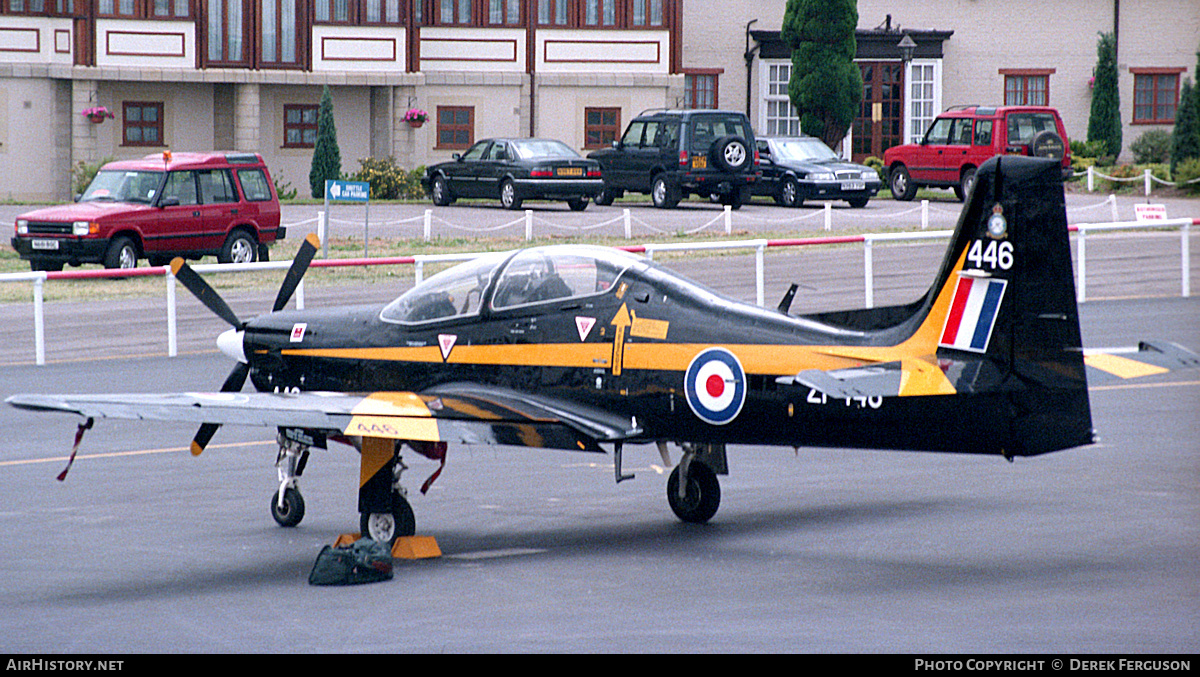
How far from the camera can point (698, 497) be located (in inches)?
454

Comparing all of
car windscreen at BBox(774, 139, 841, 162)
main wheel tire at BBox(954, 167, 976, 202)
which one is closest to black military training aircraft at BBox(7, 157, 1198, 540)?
main wheel tire at BBox(954, 167, 976, 202)

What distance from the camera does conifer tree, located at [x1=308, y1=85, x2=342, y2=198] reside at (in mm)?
45344

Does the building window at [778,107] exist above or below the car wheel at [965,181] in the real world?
above

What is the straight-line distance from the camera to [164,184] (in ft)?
93.7

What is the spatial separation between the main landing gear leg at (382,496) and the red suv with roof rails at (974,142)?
2957 cm

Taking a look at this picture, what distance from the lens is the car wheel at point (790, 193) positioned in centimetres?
3962

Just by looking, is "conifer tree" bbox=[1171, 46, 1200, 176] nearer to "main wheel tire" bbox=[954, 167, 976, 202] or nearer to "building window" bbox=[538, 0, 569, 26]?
"main wheel tire" bbox=[954, 167, 976, 202]

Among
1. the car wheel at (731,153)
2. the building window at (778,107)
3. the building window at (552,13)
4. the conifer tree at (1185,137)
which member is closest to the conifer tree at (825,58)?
the building window at (778,107)

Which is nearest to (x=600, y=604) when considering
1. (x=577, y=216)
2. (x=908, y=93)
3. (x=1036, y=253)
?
(x=1036, y=253)

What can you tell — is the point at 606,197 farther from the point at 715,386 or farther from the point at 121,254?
the point at 715,386

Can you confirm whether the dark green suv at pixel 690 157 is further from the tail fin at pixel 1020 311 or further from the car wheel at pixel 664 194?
the tail fin at pixel 1020 311

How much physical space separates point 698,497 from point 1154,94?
157 feet

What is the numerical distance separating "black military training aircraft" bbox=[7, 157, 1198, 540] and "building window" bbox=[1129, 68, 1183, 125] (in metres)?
47.5
